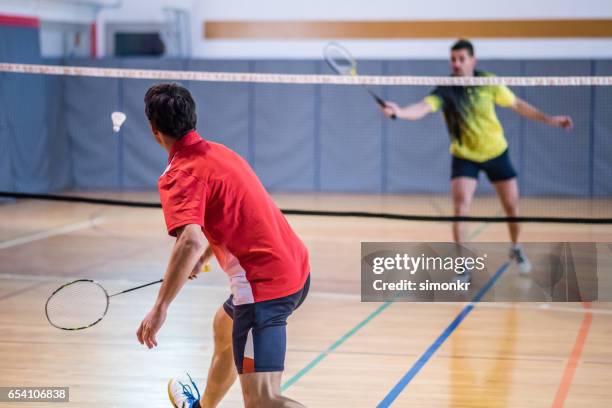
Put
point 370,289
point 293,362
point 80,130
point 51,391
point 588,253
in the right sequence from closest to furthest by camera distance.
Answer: point 51,391 → point 293,362 → point 370,289 → point 588,253 → point 80,130

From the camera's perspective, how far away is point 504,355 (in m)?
6.34

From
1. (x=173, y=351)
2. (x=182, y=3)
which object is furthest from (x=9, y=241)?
(x=182, y=3)

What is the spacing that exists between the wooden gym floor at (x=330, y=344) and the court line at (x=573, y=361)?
0.04 ft

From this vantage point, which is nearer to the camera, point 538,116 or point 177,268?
point 177,268

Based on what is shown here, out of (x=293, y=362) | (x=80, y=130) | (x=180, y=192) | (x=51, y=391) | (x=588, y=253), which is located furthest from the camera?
(x=80, y=130)

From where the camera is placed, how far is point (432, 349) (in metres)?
6.49

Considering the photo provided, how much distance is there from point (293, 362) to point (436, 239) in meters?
5.45

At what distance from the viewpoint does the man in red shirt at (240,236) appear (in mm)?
3801

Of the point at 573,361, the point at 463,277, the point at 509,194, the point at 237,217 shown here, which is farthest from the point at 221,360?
the point at 509,194

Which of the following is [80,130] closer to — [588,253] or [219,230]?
[588,253]

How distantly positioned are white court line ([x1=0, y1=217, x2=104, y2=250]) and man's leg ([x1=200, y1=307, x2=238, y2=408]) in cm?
705

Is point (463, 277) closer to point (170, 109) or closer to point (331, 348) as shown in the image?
point (331, 348)

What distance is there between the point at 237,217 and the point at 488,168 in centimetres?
537

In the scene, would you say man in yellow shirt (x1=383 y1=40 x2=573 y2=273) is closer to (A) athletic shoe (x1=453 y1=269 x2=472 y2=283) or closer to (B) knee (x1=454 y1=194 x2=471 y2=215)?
(B) knee (x1=454 y1=194 x2=471 y2=215)
